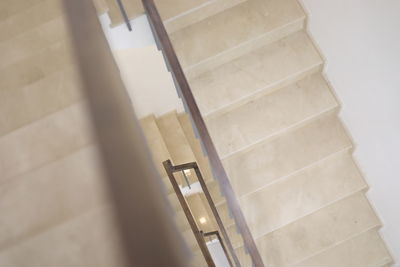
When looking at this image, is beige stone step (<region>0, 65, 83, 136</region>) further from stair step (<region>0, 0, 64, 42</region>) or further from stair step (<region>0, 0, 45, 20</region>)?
stair step (<region>0, 0, 45, 20</region>)

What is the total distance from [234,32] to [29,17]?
165 cm

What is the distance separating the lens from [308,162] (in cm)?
298

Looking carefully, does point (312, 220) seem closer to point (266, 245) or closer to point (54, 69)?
point (266, 245)

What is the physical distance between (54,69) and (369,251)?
2.63 metres

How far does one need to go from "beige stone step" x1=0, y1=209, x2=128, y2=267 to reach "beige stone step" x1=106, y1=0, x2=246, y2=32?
1.67 metres

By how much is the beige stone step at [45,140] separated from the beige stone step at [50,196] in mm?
165

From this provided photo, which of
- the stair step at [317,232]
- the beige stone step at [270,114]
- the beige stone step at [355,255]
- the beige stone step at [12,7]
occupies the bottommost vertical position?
the beige stone step at [355,255]

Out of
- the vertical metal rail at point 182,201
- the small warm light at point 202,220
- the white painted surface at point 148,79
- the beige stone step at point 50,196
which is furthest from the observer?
the small warm light at point 202,220

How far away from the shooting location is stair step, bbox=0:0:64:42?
317cm

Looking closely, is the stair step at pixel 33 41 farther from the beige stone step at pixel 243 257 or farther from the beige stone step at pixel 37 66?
the beige stone step at pixel 243 257

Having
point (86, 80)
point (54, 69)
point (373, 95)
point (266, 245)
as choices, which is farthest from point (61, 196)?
point (373, 95)

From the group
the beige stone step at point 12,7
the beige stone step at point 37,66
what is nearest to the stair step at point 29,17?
the beige stone step at point 12,7

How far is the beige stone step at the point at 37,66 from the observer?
2744 mm

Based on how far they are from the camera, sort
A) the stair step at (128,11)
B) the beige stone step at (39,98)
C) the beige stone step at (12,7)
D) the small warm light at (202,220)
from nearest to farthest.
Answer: the beige stone step at (39,98), the stair step at (128,11), the beige stone step at (12,7), the small warm light at (202,220)
